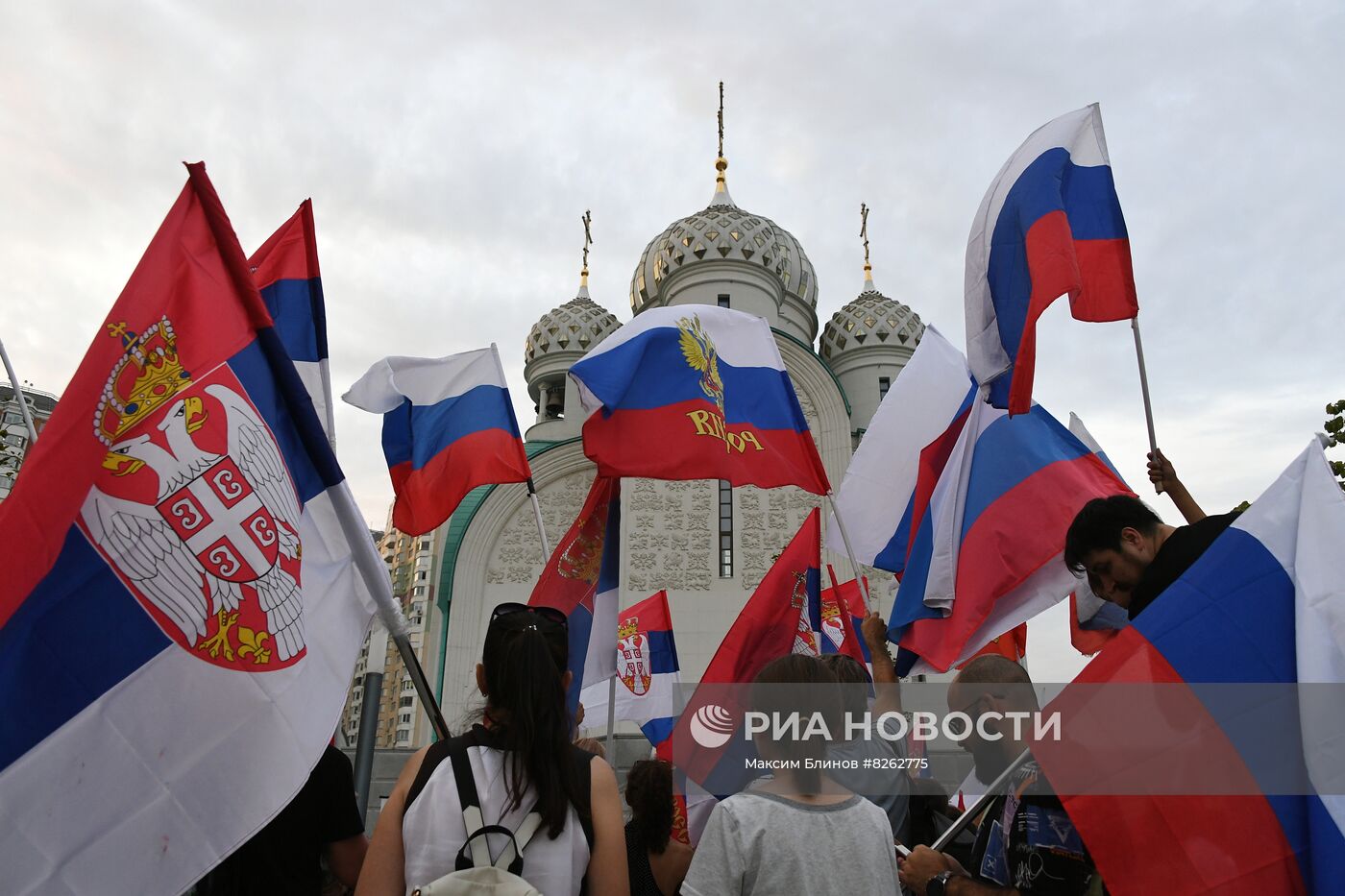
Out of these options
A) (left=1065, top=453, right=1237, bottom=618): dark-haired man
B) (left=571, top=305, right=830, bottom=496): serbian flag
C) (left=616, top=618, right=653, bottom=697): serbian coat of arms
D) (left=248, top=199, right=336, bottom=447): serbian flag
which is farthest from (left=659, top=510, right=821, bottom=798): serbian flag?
(left=248, top=199, right=336, bottom=447): serbian flag

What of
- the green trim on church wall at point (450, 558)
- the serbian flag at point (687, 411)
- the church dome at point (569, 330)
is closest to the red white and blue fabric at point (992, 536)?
the serbian flag at point (687, 411)

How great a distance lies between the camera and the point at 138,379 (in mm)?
2412

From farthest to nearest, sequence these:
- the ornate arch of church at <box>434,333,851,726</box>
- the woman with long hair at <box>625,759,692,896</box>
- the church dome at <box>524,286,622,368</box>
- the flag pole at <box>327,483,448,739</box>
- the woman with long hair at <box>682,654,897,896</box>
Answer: the church dome at <box>524,286,622,368</box>
the ornate arch of church at <box>434,333,851,726</box>
the woman with long hair at <box>625,759,692,896</box>
the flag pole at <box>327,483,448,739</box>
the woman with long hair at <box>682,654,897,896</box>

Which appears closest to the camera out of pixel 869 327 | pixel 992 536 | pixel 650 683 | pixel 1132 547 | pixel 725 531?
pixel 1132 547

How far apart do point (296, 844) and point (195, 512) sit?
2.82ft

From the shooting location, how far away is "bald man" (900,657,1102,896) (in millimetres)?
2238

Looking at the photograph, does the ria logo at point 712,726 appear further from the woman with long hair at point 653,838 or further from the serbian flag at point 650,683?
the serbian flag at point 650,683

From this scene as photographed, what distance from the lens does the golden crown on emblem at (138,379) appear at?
2.32 meters

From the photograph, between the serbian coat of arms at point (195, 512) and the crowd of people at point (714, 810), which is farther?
the serbian coat of arms at point (195, 512)

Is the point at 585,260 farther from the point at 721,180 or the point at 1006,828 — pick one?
the point at 1006,828

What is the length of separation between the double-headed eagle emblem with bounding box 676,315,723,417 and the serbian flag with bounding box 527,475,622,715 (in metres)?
Result: 0.95

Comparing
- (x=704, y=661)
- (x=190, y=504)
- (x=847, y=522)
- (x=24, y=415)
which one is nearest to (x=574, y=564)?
(x=847, y=522)

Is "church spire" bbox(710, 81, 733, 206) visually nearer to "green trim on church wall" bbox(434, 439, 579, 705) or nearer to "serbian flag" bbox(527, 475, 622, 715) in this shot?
"green trim on church wall" bbox(434, 439, 579, 705)

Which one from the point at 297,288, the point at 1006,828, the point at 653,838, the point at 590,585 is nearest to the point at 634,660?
the point at 590,585
